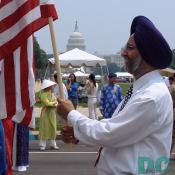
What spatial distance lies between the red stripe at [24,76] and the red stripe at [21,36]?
0.50ft

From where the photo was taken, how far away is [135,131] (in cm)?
295

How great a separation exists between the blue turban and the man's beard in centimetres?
4

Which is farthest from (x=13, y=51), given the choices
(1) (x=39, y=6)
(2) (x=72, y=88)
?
(2) (x=72, y=88)

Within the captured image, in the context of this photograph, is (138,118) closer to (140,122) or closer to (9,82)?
(140,122)

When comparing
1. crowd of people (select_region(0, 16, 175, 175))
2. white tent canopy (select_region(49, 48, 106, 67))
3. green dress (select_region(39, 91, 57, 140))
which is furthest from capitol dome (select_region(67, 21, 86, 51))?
crowd of people (select_region(0, 16, 175, 175))

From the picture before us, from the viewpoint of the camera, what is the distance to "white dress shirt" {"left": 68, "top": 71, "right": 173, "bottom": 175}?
2943mm

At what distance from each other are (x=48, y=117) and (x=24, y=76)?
25.3 ft

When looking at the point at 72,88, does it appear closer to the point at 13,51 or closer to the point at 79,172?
the point at 79,172

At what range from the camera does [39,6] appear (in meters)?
4.32

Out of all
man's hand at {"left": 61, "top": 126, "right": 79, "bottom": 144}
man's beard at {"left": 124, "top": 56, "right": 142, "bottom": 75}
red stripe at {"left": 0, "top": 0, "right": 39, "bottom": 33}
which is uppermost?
red stripe at {"left": 0, "top": 0, "right": 39, "bottom": 33}

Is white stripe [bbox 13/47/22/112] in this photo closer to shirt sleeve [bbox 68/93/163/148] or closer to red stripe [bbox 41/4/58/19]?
red stripe [bbox 41/4/58/19]

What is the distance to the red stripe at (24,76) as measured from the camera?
15.4 feet

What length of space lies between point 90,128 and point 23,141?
6.34m

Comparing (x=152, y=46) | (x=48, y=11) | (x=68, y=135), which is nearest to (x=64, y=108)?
(x=68, y=135)
